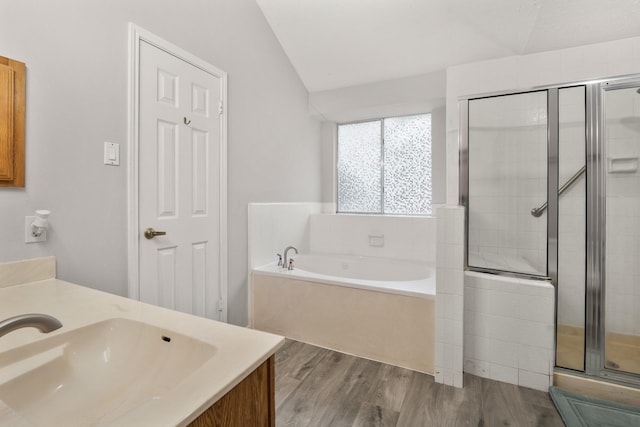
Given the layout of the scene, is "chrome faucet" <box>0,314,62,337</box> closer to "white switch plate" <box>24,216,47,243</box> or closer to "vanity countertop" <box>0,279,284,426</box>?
"vanity countertop" <box>0,279,284,426</box>

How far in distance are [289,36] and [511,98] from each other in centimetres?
194

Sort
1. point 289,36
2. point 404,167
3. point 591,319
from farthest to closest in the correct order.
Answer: point 404,167 → point 289,36 → point 591,319

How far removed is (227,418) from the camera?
606 mm

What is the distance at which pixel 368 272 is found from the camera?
3.02m

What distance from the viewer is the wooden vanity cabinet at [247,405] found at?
0.57 m

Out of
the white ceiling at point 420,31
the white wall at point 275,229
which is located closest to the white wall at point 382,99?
the white ceiling at point 420,31

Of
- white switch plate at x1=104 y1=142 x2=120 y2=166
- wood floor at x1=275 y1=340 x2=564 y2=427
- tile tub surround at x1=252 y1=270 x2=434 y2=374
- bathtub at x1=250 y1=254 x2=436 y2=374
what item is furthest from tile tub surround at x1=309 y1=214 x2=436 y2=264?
white switch plate at x1=104 y1=142 x2=120 y2=166

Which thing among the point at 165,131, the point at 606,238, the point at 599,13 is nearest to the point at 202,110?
the point at 165,131

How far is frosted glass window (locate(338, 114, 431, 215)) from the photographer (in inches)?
131

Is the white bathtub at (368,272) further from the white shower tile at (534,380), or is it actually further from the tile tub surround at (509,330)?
the white shower tile at (534,380)

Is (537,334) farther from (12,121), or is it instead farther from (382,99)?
(12,121)

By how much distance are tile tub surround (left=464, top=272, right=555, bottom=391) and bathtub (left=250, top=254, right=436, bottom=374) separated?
291 mm

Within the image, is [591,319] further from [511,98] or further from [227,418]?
[227,418]

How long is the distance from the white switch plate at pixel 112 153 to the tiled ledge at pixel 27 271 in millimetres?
504
